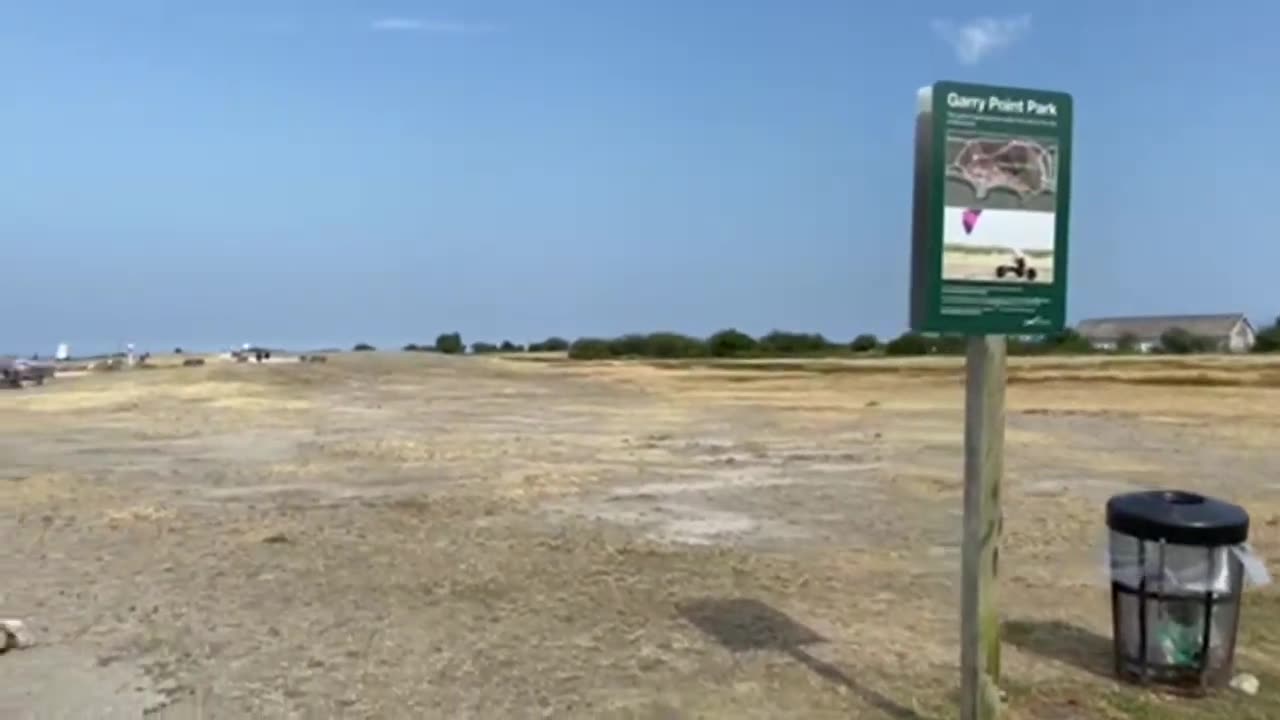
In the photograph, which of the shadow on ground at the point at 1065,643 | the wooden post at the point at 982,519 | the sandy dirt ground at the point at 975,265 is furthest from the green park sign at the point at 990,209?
the shadow on ground at the point at 1065,643

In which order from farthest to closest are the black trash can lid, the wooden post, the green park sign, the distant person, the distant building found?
1. the distant building
2. the black trash can lid
3. the wooden post
4. the distant person
5. the green park sign

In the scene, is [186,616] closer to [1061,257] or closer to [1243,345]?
[1061,257]

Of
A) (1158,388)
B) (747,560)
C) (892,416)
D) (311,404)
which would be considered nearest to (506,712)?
(747,560)

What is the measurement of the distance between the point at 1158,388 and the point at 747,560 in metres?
34.3

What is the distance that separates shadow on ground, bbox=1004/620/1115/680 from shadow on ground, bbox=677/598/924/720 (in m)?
1.13

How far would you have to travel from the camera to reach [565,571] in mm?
9070

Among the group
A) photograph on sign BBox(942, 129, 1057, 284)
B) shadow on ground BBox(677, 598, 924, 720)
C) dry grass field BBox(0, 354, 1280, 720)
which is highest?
photograph on sign BBox(942, 129, 1057, 284)

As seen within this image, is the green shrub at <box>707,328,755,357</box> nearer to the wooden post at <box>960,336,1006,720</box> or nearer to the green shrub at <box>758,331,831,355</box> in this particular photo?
the green shrub at <box>758,331,831,355</box>

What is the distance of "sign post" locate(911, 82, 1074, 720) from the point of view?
4910 mm

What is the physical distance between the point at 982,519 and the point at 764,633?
2.27 meters

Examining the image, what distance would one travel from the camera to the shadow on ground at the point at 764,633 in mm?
5930

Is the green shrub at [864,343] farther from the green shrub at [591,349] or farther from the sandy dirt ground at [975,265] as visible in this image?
the sandy dirt ground at [975,265]

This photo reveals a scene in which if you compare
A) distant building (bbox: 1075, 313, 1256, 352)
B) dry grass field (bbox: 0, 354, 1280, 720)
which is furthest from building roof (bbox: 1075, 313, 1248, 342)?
dry grass field (bbox: 0, 354, 1280, 720)

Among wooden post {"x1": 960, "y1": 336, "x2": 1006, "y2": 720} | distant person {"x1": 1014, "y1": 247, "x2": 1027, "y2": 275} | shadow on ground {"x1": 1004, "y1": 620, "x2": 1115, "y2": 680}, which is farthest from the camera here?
shadow on ground {"x1": 1004, "y1": 620, "x2": 1115, "y2": 680}
